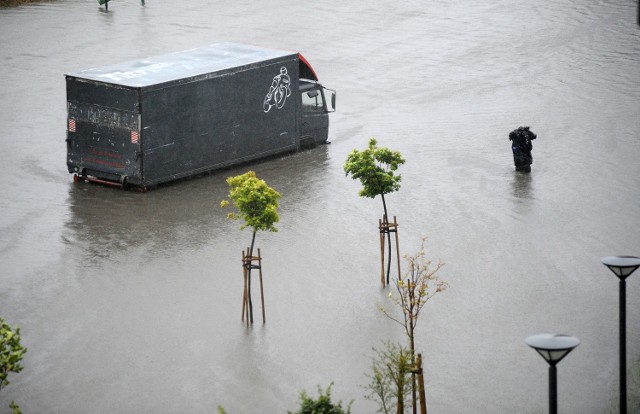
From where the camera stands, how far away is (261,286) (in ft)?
79.0

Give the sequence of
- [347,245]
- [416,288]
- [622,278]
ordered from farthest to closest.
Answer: [347,245], [416,288], [622,278]

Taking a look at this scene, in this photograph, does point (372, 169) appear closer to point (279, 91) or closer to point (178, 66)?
point (178, 66)

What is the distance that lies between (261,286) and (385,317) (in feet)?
8.34

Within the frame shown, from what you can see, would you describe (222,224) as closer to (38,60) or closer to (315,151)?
(315,151)

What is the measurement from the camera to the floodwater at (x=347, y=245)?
21812mm

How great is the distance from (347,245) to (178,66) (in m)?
8.42

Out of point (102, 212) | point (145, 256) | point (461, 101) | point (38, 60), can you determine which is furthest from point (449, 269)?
point (38, 60)

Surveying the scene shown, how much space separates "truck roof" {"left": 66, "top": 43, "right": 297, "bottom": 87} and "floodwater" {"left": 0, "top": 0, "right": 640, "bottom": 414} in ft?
9.88

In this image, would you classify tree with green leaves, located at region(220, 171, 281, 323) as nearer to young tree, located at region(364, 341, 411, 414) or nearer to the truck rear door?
young tree, located at region(364, 341, 411, 414)

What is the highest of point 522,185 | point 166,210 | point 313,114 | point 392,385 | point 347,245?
point 313,114

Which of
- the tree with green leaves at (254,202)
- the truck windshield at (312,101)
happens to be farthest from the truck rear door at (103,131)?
the tree with green leaves at (254,202)

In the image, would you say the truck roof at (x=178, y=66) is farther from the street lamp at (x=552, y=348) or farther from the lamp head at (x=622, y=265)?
the street lamp at (x=552, y=348)

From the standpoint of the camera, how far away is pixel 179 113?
3328cm

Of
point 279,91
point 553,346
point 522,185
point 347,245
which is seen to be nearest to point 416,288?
point 347,245
